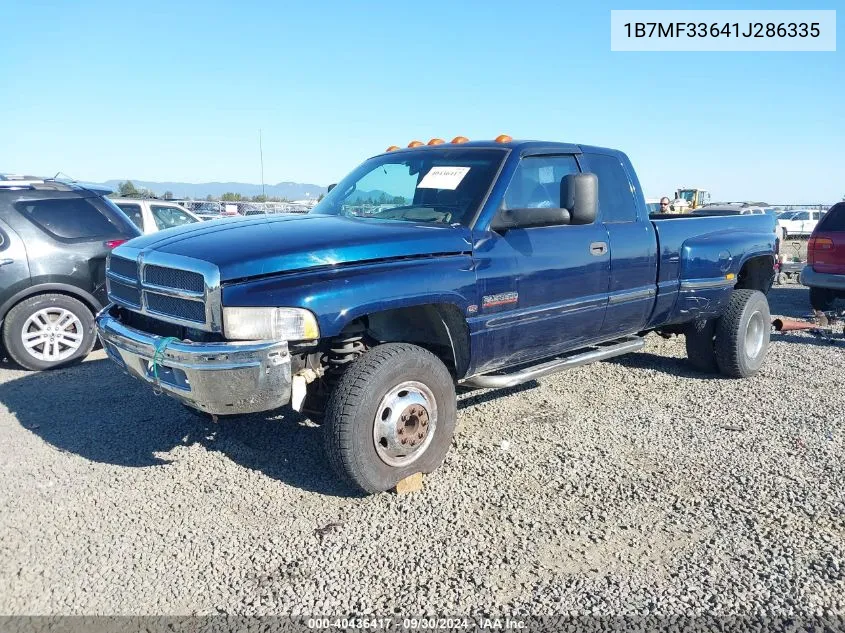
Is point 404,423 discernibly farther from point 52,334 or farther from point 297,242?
point 52,334

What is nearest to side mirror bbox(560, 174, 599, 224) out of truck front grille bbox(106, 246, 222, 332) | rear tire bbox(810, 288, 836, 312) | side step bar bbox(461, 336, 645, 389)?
side step bar bbox(461, 336, 645, 389)

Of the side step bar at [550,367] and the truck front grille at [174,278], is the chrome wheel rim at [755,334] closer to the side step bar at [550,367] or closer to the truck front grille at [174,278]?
the side step bar at [550,367]

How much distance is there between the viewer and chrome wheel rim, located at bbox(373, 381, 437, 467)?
3.49m

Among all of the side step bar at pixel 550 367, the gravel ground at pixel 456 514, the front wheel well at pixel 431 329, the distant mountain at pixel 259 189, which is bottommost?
the gravel ground at pixel 456 514

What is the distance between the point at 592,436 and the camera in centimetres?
446

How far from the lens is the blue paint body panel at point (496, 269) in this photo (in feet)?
10.6

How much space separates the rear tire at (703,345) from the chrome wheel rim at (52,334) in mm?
5710

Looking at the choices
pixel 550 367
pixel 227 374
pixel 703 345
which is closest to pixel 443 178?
pixel 550 367

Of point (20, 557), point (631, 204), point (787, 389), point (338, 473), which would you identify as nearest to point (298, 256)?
point (338, 473)

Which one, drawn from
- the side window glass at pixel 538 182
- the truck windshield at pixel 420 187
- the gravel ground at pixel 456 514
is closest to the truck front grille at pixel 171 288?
the gravel ground at pixel 456 514

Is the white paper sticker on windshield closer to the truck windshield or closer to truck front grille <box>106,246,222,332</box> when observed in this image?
the truck windshield

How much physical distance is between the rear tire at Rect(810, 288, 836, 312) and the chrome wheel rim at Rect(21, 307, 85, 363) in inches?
360

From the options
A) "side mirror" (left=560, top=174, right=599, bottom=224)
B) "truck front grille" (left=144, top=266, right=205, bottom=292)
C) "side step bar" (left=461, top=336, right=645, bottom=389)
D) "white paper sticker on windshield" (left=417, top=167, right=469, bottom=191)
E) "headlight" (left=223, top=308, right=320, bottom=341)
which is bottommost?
"side step bar" (left=461, top=336, right=645, bottom=389)

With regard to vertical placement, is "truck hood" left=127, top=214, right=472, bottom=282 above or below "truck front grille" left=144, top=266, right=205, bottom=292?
above
